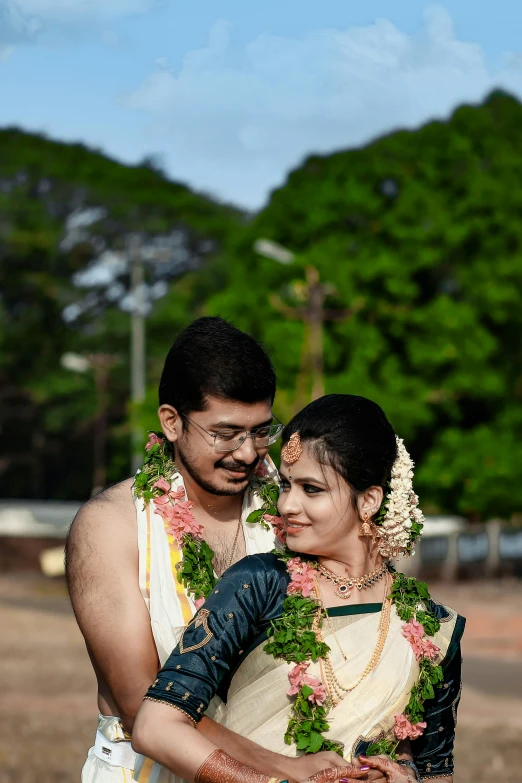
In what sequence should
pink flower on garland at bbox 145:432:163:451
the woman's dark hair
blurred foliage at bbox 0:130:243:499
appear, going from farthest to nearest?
blurred foliage at bbox 0:130:243:499 → pink flower on garland at bbox 145:432:163:451 → the woman's dark hair

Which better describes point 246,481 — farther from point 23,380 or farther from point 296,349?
point 23,380

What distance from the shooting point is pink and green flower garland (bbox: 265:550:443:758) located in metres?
3.21

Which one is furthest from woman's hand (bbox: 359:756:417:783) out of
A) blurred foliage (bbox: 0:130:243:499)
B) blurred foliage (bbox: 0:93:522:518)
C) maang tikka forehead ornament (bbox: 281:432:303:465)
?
blurred foliage (bbox: 0:130:243:499)

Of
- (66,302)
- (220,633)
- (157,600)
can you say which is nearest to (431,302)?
(66,302)

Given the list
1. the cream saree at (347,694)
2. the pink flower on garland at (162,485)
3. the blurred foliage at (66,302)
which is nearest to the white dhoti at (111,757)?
the cream saree at (347,694)

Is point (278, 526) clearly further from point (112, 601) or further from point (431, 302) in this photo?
point (431, 302)

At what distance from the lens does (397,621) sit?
3.37 m

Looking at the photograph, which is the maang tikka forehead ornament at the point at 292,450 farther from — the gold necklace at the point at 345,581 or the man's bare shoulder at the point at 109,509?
the man's bare shoulder at the point at 109,509

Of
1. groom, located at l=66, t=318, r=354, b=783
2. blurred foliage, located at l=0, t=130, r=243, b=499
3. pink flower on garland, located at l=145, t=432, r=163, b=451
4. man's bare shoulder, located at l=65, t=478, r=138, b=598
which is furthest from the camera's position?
blurred foliage, located at l=0, t=130, r=243, b=499

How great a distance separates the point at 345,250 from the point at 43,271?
15583 mm

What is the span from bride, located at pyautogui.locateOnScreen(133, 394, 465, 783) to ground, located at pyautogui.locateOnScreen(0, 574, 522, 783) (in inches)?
268

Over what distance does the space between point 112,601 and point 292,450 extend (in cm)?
67

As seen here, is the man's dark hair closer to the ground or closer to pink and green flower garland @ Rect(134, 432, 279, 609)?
pink and green flower garland @ Rect(134, 432, 279, 609)

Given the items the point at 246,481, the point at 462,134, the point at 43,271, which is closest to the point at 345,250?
the point at 462,134
